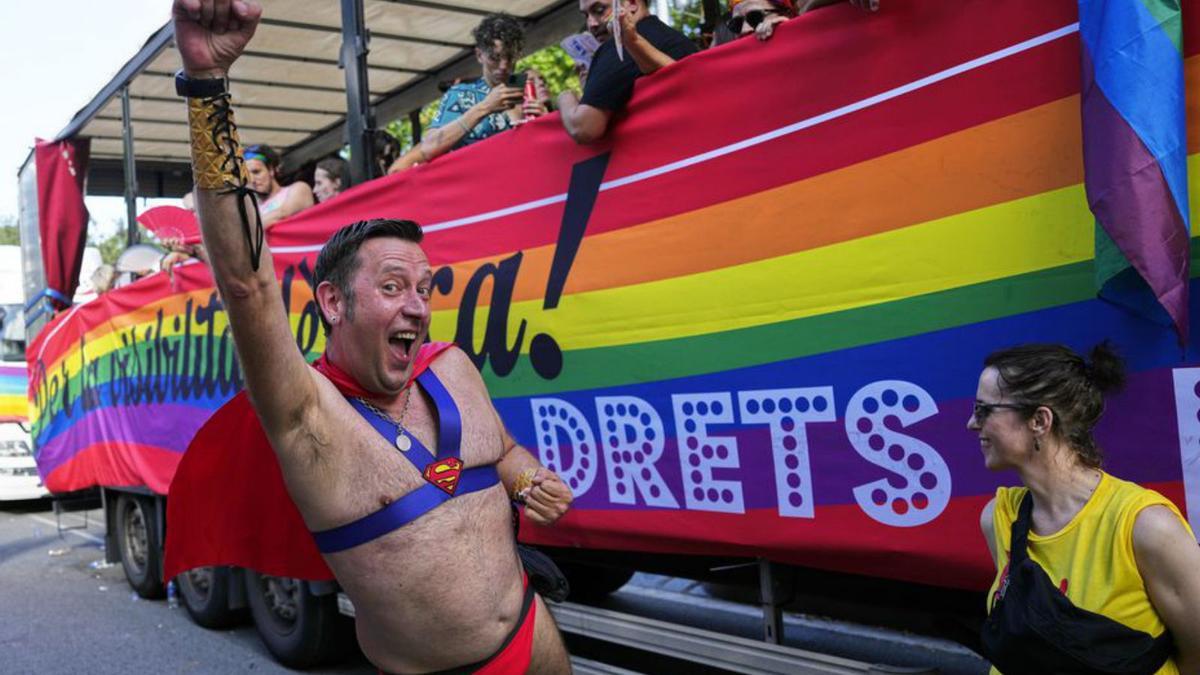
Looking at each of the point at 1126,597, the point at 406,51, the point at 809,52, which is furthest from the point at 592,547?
the point at 406,51

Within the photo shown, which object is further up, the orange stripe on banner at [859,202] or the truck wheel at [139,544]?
the orange stripe on banner at [859,202]

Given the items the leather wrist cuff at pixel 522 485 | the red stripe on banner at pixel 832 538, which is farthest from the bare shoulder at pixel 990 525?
the leather wrist cuff at pixel 522 485

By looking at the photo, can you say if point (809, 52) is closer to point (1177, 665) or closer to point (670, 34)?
point (670, 34)

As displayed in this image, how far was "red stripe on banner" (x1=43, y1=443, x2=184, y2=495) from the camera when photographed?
722cm

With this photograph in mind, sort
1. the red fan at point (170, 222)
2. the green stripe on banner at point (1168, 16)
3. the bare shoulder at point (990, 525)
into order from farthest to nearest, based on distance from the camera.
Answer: the red fan at point (170, 222) < the bare shoulder at point (990, 525) < the green stripe on banner at point (1168, 16)

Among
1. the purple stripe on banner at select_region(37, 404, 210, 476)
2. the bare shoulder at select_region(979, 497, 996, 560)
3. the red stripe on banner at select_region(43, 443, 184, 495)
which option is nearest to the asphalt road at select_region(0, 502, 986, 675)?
the red stripe on banner at select_region(43, 443, 184, 495)

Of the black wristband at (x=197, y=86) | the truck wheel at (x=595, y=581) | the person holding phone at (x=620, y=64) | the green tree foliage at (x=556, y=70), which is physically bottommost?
the truck wheel at (x=595, y=581)

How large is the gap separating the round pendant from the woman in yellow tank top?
1.27m

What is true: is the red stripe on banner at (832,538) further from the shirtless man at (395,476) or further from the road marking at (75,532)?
the road marking at (75,532)

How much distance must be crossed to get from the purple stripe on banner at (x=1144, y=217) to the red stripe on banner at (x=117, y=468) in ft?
18.6

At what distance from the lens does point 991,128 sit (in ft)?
9.34

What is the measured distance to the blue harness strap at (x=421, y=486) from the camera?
2.43 m

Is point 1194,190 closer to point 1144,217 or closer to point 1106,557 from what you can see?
point 1144,217

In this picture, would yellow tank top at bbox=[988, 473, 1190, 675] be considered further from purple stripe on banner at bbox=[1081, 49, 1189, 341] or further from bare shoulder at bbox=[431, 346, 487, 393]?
bare shoulder at bbox=[431, 346, 487, 393]
